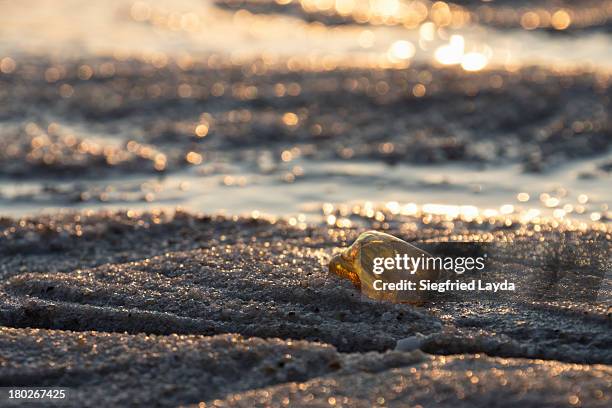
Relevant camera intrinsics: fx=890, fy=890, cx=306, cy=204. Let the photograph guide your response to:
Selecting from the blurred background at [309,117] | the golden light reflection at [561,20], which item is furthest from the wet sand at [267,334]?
the golden light reflection at [561,20]

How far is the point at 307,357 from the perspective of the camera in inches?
75.8

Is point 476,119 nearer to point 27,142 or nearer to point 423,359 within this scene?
point 27,142

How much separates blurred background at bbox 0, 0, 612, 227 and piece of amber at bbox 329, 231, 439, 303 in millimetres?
790

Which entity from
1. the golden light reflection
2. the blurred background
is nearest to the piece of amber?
the blurred background

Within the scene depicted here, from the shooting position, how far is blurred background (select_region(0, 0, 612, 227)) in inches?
143

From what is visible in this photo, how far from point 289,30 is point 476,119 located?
3.08 m

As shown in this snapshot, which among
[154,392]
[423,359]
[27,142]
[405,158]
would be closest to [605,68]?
[405,158]

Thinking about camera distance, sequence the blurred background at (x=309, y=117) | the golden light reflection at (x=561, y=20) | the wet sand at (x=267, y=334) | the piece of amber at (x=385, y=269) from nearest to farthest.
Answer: the wet sand at (x=267, y=334), the piece of amber at (x=385, y=269), the blurred background at (x=309, y=117), the golden light reflection at (x=561, y=20)

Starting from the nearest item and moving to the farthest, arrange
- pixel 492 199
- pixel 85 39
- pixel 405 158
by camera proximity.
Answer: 1. pixel 492 199
2. pixel 405 158
3. pixel 85 39
